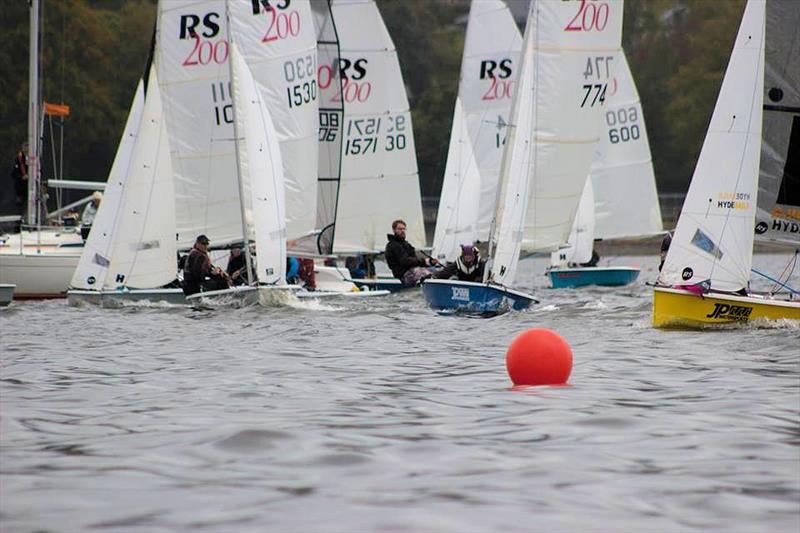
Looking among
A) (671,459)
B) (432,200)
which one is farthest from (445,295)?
(432,200)

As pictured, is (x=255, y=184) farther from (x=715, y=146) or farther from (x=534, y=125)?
(x=715, y=146)

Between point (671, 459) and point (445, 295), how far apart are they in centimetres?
1137

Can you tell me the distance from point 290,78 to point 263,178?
3840mm

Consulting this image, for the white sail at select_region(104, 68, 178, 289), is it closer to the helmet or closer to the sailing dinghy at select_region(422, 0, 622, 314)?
the helmet

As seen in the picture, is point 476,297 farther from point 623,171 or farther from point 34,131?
point 623,171

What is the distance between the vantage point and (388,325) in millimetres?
17969

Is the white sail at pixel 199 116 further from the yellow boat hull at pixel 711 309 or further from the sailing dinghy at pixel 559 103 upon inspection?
the yellow boat hull at pixel 711 309

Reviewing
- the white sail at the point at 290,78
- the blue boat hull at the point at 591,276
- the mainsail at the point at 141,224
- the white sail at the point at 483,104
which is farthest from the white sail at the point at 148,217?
the blue boat hull at the point at 591,276

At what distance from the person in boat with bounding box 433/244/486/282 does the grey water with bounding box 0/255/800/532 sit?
170 inches

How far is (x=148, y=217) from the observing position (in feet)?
71.8

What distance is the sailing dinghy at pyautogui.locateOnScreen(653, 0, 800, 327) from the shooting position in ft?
52.1

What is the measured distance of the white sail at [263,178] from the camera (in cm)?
2116

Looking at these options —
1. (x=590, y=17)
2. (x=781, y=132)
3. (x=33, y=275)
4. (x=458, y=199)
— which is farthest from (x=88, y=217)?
(x=781, y=132)

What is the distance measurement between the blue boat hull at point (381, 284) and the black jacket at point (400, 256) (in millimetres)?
415
